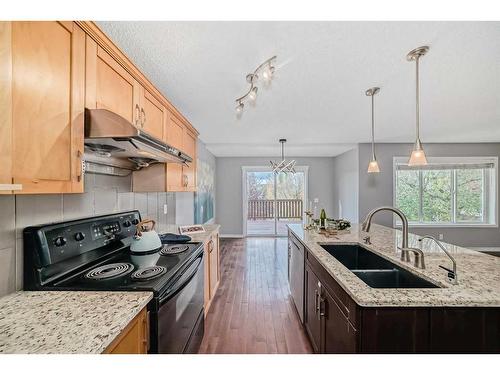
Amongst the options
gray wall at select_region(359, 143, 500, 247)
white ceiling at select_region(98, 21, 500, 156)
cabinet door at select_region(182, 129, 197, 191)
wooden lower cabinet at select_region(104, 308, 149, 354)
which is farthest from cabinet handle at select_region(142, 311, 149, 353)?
gray wall at select_region(359, 143, 500, 247)

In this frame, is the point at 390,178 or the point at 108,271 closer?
the point at 108,271

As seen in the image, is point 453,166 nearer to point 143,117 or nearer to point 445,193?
point 445,193

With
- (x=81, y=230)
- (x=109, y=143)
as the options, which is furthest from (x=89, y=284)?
(x=109, y=143)

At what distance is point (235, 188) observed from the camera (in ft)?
21.1

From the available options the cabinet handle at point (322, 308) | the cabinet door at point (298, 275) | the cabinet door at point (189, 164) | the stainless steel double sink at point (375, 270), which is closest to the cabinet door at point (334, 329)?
the cabinet handle at point (322, 308)

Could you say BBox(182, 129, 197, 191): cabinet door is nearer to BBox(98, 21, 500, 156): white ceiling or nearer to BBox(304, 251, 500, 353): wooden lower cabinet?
BBox(98, 21, 500, 156): white ceiling

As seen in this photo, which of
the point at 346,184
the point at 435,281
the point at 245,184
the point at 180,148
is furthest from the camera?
the point at 245,184

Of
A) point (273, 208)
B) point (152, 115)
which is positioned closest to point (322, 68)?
point (152, 115)

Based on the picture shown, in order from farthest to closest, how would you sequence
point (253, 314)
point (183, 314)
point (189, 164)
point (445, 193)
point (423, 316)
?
point (445, 193)
point (189, 164)
point (253, 314)
point (183, 314)
point (423, 316)

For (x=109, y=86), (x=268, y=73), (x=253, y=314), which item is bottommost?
(x=253, y=314)

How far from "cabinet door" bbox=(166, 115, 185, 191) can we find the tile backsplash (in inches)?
14.0

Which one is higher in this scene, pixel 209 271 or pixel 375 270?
pixel 375 270

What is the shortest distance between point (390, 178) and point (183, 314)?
493 centimetres
